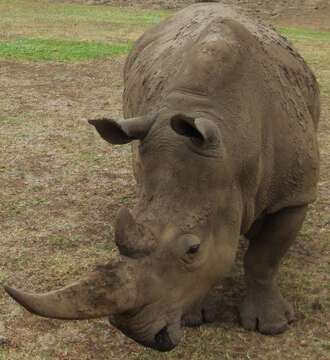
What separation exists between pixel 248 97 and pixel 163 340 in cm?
145

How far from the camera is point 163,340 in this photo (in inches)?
136

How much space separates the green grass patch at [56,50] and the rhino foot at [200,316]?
29.2 feet

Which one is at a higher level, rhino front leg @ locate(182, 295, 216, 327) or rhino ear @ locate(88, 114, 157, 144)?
rhino ear @ locate(88, 114, 157, 144)

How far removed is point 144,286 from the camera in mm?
3285

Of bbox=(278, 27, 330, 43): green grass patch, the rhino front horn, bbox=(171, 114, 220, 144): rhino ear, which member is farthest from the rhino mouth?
bbox=(278, 27, 330, 43): green grass patch

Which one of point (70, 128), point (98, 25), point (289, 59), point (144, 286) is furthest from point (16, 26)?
point (144, 286)

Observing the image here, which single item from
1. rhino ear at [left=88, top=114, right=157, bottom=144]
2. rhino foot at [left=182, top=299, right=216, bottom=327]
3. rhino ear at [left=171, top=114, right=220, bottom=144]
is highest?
rhino ear at [left=171, top=114, right=220, bottom=144]

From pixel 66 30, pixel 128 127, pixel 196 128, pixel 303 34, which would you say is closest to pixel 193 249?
pixel 196 128

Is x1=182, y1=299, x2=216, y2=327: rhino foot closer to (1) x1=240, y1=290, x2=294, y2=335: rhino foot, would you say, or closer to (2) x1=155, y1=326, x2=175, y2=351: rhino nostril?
(1) x1=240, y1=290, x2=294, y2=335: rhino foot

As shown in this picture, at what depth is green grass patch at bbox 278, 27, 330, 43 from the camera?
54.0 feet

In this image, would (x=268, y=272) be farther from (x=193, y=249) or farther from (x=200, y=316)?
(x=193, y=249)

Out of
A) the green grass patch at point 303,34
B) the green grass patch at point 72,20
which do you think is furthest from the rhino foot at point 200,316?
the green grass patch at point 303,34

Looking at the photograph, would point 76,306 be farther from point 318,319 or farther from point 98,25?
point 98,25

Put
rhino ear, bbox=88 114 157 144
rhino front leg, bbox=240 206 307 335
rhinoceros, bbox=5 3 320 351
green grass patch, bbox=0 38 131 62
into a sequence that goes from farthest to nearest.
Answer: green grass patch, bbox=0 38 131 62 < rhino front leg, bbox=240 206 307 335 < rhino ear, bbox=88 114 157 144 < rhinoceros, bbox=5 3 320 351
